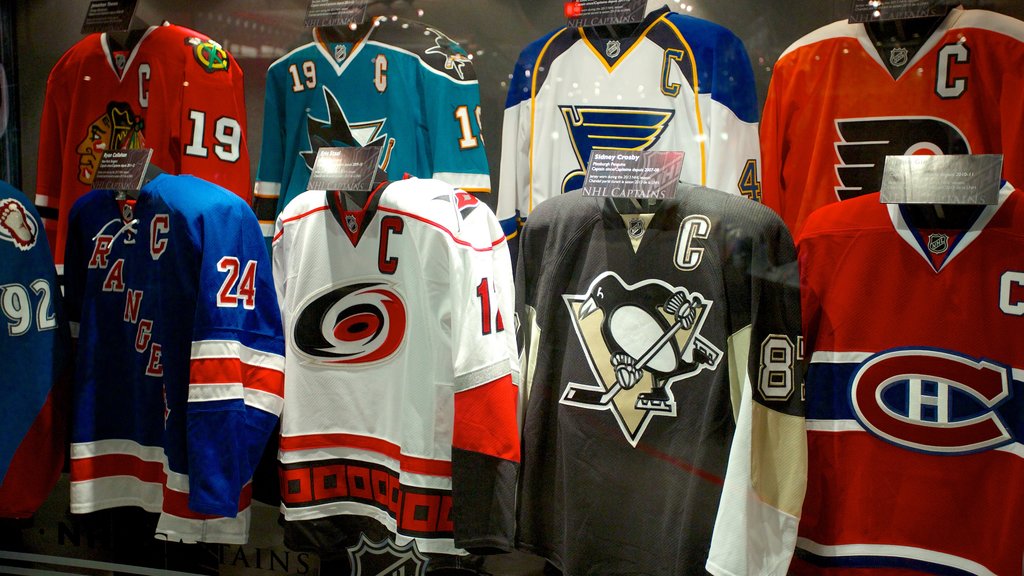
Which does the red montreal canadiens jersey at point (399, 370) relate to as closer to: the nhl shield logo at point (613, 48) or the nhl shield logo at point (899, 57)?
the nhl shield logo at point (613, 48)

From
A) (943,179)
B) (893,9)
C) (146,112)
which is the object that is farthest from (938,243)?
(146,112)

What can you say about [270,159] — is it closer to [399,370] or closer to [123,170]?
[123,170]

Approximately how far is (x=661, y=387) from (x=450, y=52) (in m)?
1.03

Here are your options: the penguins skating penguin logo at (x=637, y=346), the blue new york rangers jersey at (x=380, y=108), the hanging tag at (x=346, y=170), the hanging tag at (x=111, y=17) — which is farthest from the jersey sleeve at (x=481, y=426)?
the hanging tag at (x=111, y=17)

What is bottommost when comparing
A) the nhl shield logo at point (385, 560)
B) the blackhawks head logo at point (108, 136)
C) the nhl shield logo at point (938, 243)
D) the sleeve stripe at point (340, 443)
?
the nhl shield logo at point (385, 560)

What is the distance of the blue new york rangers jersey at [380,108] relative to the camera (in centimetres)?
205

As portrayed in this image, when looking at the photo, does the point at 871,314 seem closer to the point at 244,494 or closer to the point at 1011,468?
the point at 1011,468

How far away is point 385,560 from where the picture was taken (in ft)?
6.54

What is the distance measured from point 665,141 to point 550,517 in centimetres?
87

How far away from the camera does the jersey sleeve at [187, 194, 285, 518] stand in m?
1.66

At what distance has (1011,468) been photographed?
56.3 inches

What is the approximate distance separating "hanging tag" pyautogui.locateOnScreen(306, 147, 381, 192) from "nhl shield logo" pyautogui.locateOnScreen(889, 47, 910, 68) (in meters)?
1.06

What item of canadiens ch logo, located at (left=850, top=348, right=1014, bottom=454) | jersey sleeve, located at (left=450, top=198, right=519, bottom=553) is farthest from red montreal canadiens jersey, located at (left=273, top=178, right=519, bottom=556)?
canadiens ch logo, located at (left=850, top=348, right=1014, bottom=454)

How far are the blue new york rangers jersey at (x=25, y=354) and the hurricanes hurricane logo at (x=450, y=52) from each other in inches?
39.8
